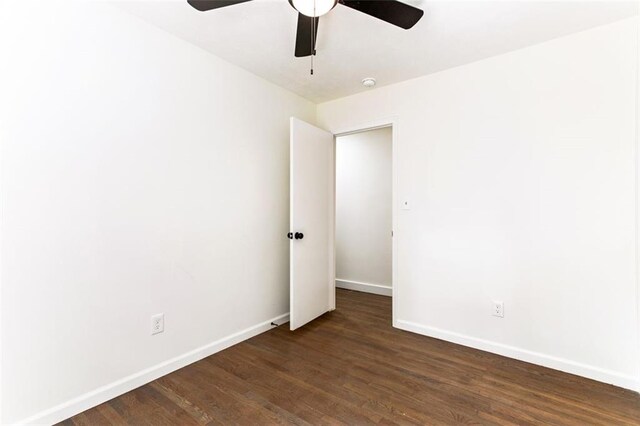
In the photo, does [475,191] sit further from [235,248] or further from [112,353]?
[112,353]

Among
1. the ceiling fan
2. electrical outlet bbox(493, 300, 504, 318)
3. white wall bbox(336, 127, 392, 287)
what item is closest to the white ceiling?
the ceiling fan

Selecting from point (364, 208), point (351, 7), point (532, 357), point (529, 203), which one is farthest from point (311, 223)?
point (532, 357)

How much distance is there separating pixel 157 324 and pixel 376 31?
2.50 m

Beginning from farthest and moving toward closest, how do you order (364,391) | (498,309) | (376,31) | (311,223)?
(311,223) < (498,309) < (376,31) < (364,391)

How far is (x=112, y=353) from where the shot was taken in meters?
1.84

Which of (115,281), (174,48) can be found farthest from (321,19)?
(115,281)

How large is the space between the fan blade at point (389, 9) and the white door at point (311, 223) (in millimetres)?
1387

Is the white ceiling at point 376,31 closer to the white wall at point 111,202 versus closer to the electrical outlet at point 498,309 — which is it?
the white wall at point 111,202

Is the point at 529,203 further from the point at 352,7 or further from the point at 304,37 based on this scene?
the point at 304,37

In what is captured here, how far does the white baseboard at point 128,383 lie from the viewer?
160cm

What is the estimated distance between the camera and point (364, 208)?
4316 millimetres

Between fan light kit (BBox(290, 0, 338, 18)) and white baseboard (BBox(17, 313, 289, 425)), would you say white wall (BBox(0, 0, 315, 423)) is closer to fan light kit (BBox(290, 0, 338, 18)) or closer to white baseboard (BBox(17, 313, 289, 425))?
white baseboard (BBox(17, 313, 289, 425))

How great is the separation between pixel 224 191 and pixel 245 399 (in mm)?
1509

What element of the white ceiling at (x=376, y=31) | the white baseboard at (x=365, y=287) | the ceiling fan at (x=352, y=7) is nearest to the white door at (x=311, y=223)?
the white ceiling at (x=376, y=31)
